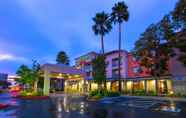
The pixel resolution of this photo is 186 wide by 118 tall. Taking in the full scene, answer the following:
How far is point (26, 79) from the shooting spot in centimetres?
4225

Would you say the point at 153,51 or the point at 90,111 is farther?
the point at 153,51

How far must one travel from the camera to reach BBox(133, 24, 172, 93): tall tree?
36.7 meters

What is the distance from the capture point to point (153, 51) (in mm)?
37938

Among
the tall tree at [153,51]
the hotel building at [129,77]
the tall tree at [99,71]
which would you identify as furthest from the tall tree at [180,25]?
the tall tree at [99,71]

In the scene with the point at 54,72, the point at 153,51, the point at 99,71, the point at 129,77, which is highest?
the point at 153,51

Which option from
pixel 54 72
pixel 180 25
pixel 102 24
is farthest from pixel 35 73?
pixel 180 25

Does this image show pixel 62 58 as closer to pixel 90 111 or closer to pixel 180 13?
pixel 180 13

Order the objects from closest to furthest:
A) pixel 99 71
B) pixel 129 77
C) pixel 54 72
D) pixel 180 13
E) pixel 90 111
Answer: pixel 90 111
pixel 180 13
pixel 54 72
pixel 99 71
pixel 129 77

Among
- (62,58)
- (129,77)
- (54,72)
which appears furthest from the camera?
(62,58)

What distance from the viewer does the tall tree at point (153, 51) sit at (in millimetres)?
36688

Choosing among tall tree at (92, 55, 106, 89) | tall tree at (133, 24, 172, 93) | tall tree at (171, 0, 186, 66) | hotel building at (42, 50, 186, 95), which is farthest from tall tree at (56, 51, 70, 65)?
tall tree at (171, 0, 186, 66)

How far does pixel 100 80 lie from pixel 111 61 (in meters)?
18.8

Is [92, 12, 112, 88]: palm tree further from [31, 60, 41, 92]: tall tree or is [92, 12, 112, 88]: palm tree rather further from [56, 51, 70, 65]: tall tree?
[56, 51, 70, 65]: tall tree

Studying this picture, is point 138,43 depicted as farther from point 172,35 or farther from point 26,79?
point 26,79
